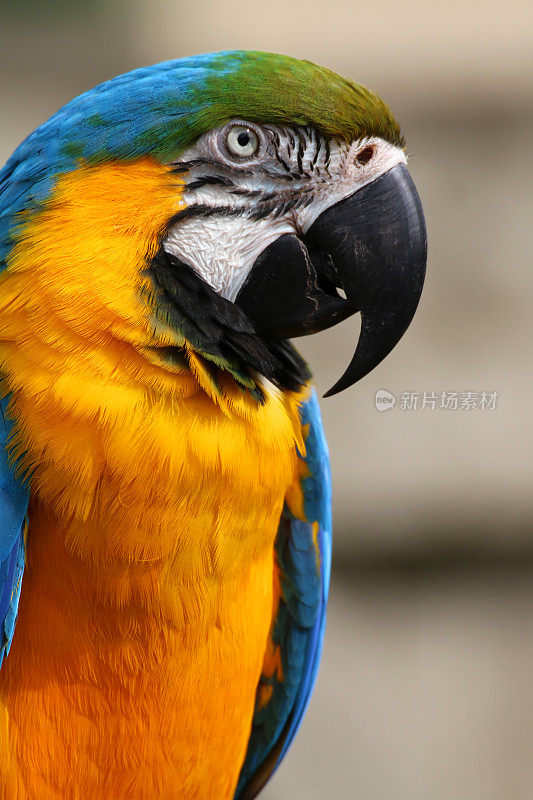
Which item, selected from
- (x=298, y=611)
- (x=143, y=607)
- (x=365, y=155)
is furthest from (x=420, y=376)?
(x=143, y=607)

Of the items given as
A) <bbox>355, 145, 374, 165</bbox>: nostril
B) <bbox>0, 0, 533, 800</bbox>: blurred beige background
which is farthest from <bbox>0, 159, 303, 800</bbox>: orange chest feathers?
<bbox>0, 0, 533, 800</bbox>: blurred beige background

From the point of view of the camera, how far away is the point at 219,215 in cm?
91

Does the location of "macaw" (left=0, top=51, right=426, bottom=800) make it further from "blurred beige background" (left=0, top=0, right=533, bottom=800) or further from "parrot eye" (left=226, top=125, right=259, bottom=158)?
"blurred beige background" (left=0, top=0, right=533, bottom=800)

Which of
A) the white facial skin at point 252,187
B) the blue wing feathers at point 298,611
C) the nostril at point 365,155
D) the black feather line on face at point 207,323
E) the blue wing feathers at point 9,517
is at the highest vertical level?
the nostril at point 365,155

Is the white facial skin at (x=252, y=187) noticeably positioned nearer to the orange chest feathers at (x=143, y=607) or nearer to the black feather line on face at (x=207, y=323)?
the black feather line on face at (x=207, y=323)

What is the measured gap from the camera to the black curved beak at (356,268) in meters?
0.92

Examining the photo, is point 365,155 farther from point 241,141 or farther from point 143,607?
point 143,607

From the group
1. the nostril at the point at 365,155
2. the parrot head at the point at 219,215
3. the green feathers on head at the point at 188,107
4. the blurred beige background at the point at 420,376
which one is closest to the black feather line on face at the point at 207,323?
the parrot head at the point at 219,215

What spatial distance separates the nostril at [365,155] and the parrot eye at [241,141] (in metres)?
0.12

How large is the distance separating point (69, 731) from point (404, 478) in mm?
1633

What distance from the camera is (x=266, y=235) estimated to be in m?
0.93

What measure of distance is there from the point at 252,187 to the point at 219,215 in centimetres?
5

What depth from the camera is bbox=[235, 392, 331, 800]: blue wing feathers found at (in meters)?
1.18

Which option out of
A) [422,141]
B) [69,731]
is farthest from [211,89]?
[422,141]
